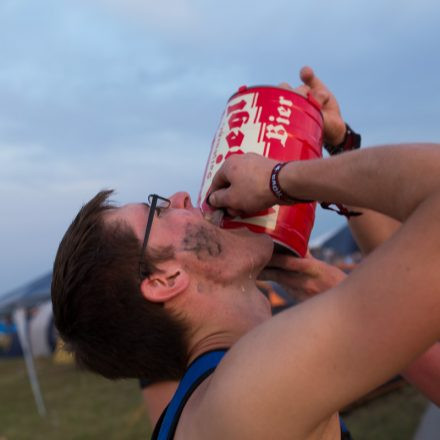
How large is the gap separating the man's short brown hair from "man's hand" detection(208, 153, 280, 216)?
0.28m

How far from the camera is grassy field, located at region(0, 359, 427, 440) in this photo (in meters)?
4.93

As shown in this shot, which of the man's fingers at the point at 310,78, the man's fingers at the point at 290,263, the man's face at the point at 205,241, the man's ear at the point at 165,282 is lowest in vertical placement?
the man's ear at the point at 165,282

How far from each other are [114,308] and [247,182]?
54 cm

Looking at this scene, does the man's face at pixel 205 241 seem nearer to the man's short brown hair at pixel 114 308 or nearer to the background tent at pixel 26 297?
the man's short brown hair at pixel 114 308

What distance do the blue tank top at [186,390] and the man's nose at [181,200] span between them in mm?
519

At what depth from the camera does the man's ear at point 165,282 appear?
1.49 meters

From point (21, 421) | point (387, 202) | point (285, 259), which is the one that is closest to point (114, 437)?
point (21, 421)

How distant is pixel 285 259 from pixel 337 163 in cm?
60

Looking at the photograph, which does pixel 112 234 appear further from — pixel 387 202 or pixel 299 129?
pixel 387 202

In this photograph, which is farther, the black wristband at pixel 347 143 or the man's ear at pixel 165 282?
the black wristband at pixel 347 143

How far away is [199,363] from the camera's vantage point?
1.33 metres

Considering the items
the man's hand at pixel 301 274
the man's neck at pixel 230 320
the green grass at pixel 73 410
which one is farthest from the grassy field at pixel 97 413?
the man's neck at pixel 230 320

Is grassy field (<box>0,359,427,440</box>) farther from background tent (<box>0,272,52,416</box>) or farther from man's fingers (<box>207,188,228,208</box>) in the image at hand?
man's fingers (<box>207,188,228,208</box>)

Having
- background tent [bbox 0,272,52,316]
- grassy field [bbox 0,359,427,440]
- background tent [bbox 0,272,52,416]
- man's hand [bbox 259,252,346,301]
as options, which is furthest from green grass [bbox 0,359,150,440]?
man's hand [bbox 259,252,346,301]
